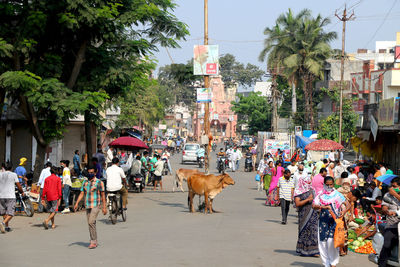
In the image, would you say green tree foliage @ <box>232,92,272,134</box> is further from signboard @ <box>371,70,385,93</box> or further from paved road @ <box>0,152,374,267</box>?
paved road @ <box>0,152,374,267</box>

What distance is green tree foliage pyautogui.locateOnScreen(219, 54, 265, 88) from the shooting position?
124700mm

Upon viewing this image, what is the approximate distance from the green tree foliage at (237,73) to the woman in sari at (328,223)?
114184 mm

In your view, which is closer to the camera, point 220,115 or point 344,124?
point 344,124

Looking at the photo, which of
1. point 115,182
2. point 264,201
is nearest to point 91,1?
point 115,182

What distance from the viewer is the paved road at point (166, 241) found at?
36.2 ft

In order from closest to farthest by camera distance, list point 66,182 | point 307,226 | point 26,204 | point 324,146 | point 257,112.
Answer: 1. point 307,226
2. point 26,204
3. point 66,182
4. point 324,146
5. point 257,112

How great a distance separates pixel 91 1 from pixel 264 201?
1058 cm

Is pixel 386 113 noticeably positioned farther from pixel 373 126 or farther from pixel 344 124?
pixel 344 124

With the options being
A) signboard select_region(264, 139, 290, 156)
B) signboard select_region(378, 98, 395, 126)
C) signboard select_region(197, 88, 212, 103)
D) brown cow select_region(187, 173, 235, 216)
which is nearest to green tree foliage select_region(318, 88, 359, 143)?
signboard select_region(264, 139, 290, 156)

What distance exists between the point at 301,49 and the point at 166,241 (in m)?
47.6

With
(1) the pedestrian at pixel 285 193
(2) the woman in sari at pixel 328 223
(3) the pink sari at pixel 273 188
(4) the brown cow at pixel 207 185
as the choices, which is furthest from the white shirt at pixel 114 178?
(2) the woman in sari at pixel 328 223

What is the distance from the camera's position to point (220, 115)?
131 metres

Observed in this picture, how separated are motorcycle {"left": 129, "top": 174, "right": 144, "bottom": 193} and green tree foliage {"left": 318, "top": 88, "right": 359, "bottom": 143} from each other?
24.1 metres

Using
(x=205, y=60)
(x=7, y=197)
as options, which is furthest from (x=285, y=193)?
(x=205, y=60)
